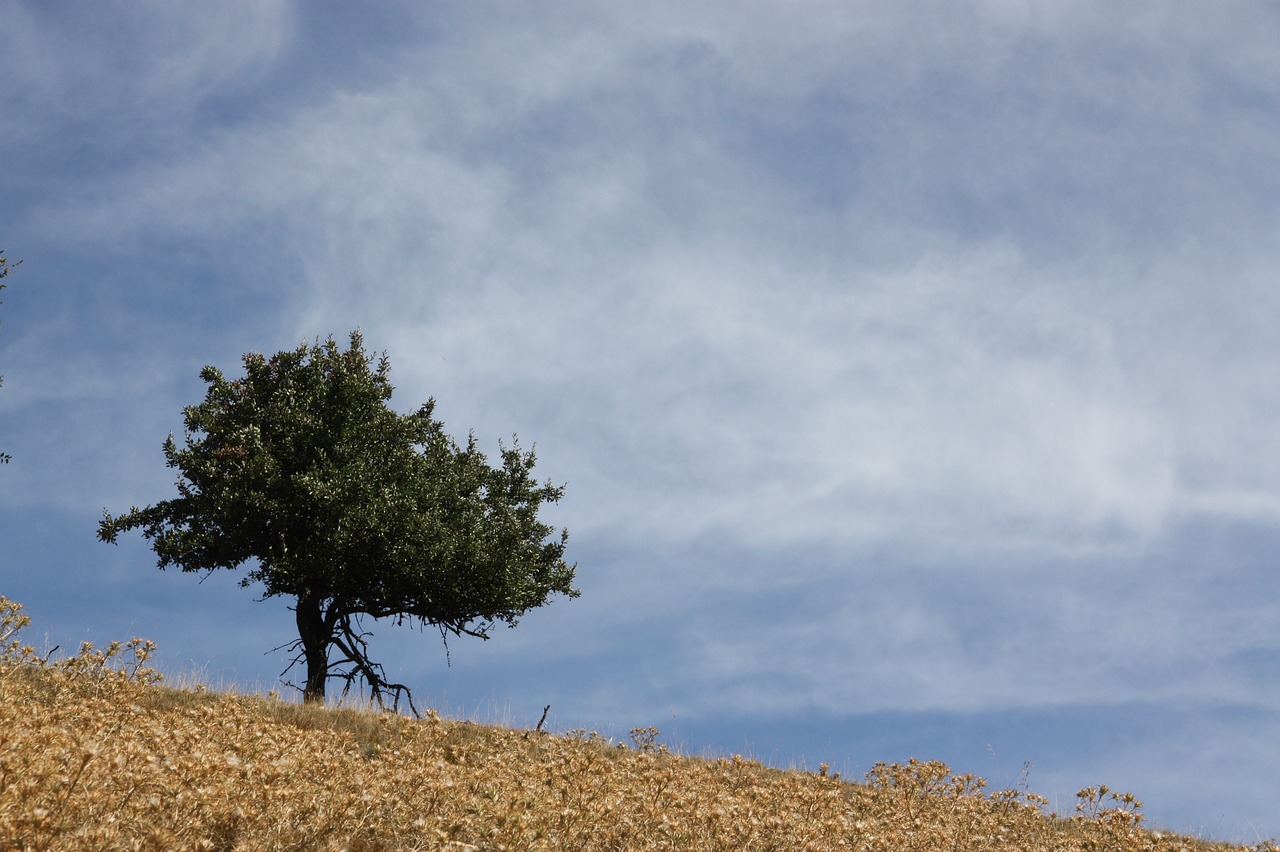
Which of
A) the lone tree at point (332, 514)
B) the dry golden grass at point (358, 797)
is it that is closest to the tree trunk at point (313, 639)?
the lone tree at point (332, 514)

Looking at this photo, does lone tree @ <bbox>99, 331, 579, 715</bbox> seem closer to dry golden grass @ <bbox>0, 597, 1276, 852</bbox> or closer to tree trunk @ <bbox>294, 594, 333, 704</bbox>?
tree trunk @ <bbox>294, 594, 333, 704</bbox>

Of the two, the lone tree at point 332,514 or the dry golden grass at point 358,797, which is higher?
the lone tree at point 332,514

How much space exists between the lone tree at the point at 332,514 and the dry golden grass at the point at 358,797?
9.44 metres

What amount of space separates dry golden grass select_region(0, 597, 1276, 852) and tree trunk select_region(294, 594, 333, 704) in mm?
10924

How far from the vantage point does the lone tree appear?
26.5 m

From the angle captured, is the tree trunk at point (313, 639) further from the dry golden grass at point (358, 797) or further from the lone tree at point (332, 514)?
the dry golden grass at point (358, 797)

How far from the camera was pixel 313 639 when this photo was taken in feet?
94.2

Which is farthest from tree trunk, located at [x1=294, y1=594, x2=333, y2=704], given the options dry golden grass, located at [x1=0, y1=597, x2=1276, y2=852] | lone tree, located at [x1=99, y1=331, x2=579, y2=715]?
dry golden grass, located at [x1=0, y1=597, x2=1276, y2=852]

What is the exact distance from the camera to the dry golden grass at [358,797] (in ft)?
24.8

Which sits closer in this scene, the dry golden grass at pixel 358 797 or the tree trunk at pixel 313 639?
the dry golden grass at pixel 358 797

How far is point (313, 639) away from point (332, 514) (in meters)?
5.03

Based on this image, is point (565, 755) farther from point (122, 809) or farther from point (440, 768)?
point (122, 809)

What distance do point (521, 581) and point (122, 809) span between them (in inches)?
871

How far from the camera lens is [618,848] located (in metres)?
9.64
